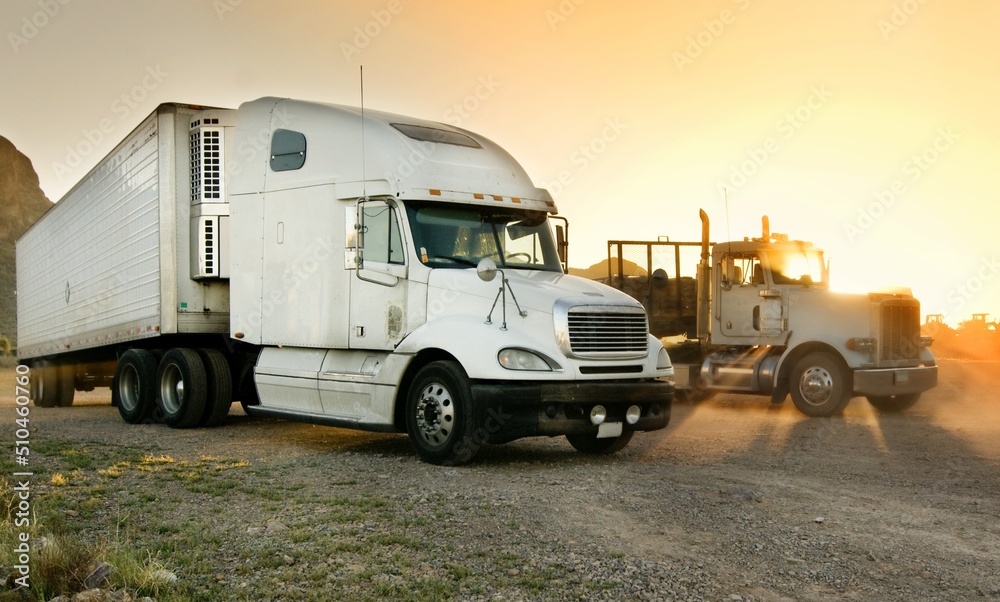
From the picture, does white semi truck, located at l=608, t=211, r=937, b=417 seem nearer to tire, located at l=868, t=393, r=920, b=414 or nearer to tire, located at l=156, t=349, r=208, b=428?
tire, located at l=868, t=393, r=920, b=414

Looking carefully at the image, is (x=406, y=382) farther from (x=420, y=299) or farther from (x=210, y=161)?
(x=210, y=161)

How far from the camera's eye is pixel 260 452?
11102 millimetres

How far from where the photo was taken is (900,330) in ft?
52.0

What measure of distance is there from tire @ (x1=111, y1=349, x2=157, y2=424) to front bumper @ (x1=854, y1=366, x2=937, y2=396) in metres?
10.8

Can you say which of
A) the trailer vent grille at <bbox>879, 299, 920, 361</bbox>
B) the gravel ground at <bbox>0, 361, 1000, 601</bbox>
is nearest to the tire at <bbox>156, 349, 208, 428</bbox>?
the gravel ground at <bbox>0, 361, 1000, 601</bbox>

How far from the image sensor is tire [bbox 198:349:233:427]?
1343 cm

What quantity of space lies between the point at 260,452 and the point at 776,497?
5802mm

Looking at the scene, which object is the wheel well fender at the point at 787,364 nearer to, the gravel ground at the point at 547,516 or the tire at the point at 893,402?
the tire at the point at 893,402

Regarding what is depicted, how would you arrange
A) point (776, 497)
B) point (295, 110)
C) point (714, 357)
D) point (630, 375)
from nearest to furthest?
1. point (776, 497)
2. point (630, 375)
3. point (295, 110)
4. point (714, 357)

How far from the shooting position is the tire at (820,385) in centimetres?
1553

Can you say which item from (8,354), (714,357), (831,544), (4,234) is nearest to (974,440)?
(714,357)

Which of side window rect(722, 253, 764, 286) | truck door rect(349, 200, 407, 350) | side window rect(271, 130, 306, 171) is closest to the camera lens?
truck door rect(349, 200, 407, 350)

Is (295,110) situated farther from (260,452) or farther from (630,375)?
(630,375)

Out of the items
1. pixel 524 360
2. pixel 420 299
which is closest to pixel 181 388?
pixel 420 299
